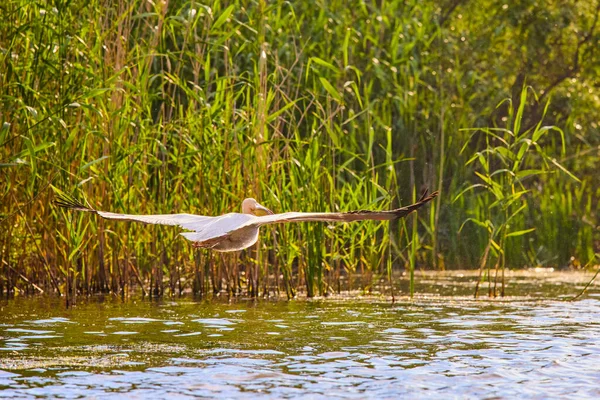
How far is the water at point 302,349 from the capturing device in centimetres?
510

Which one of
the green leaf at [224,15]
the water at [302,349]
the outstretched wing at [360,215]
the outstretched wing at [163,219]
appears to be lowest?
the water at [302,349]

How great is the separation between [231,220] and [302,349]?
98 centimetres

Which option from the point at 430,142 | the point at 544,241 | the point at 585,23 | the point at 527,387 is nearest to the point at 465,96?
the point at 430,142

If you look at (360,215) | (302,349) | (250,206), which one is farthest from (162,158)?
(360,215)

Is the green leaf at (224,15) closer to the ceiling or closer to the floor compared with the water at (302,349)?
closer to the ceiling

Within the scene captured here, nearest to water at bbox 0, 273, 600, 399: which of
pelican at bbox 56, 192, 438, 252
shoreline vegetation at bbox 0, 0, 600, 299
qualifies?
shoreline vegetation at bbox 0, 0, 600, 299

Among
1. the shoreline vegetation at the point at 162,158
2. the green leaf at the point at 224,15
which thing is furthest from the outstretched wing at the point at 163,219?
the green leaf at the point at 224,15

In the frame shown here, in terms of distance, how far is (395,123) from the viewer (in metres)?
12.1

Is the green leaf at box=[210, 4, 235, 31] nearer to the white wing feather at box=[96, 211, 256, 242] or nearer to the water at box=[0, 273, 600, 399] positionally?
the white wing feather at box=[96, 211, 256, 242]

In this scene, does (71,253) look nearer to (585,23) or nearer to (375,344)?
(375,344)

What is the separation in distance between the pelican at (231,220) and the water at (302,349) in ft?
2.01

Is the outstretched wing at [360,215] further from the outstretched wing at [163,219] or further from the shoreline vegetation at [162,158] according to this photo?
the shoreline vegetation at [162,158]

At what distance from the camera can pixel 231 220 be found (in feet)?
21.7

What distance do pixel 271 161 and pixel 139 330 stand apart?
289 centimetres
